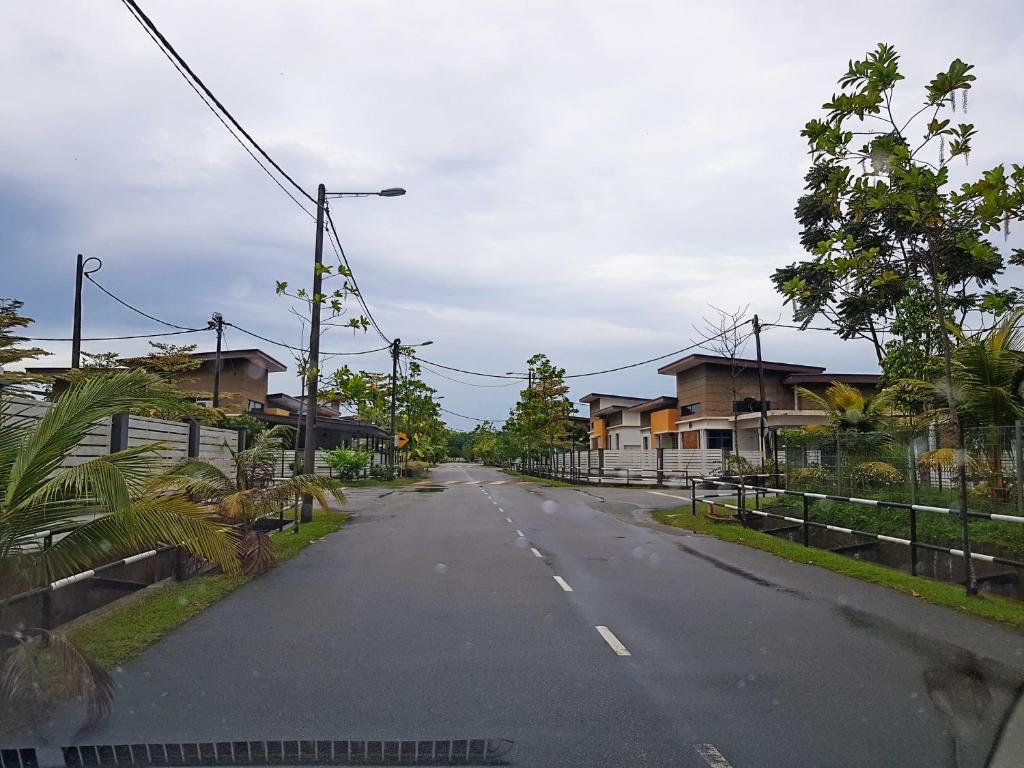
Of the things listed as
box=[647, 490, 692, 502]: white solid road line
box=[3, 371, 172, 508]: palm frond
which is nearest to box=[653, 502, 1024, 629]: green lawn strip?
box=[3, 371, 172, 508]: palm frond

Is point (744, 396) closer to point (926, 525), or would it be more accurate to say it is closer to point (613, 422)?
point (613, 422)

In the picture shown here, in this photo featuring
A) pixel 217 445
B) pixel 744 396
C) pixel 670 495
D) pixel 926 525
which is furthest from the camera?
pixel 744 396

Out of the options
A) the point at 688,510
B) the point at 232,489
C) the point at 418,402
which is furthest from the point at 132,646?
the point at 418,402

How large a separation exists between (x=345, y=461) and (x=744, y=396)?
23062 mm

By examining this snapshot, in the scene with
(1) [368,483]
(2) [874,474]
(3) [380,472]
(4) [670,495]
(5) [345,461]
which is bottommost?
(4) [670,495]

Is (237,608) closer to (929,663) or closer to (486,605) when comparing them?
(486,605)

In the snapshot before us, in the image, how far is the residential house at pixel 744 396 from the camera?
47.2 metres

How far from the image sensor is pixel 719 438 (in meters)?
50.7

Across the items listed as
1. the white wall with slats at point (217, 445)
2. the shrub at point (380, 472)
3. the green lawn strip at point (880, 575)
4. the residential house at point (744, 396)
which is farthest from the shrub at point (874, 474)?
the shrub at point (380, 472)

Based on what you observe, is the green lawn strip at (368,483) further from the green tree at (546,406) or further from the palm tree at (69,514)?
the palm tree at (69,514)

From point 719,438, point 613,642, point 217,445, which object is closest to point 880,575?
point 613,642

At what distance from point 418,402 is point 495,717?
61.4 m

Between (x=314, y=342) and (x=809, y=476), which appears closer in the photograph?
(x=809, y=476)

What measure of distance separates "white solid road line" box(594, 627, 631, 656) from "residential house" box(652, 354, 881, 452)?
39734mm
